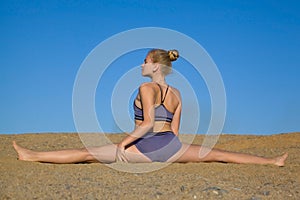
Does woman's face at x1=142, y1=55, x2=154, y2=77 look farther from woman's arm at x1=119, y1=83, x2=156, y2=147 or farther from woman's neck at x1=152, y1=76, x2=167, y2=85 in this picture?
Result: woman's arm at x1=119, y1=83, x2=156, y2=147

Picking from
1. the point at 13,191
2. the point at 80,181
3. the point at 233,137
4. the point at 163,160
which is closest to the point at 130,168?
the point at 163,160

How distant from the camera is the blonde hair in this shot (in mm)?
6051

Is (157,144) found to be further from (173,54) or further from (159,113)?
(173,54)

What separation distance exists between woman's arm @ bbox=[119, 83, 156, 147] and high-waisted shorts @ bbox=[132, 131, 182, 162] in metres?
0.19

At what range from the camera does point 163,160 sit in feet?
20.0

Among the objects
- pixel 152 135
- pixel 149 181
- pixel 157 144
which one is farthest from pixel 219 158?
pixel 149 181

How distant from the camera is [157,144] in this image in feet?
19.6

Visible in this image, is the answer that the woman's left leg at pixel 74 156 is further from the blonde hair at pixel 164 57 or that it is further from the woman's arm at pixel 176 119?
the blonde hair at pixel 164 57

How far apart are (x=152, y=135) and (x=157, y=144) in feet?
0.43

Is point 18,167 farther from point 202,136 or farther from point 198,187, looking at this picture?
point 202,136

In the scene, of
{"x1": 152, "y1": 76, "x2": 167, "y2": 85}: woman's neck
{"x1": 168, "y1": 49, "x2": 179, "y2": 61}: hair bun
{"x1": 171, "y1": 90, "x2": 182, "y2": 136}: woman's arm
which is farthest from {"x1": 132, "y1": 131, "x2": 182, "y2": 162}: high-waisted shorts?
{"x1": 168, "y1": 49, "x2": 179, "y2": 61}: hair bun

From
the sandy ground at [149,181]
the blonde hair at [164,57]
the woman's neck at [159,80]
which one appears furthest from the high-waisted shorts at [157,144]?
the blonde hair at [164,57]

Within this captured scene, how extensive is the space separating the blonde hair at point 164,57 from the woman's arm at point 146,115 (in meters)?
0.45

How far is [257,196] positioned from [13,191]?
7.02 feet
